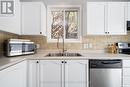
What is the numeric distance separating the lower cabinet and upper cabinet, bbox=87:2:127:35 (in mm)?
826

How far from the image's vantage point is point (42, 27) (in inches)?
120

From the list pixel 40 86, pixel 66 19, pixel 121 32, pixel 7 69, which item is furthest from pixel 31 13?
pixel 121 32

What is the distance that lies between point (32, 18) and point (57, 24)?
0.74 m

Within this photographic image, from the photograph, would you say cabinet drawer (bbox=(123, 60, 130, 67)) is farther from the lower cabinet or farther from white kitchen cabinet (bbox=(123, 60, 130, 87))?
the lower cabinet

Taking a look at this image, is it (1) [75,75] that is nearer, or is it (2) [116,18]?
(1) [75,75]

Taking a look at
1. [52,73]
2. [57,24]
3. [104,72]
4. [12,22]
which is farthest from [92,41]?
[12,22]

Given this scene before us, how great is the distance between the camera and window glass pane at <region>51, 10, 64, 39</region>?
11.7ft

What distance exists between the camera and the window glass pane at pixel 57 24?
3.56 m

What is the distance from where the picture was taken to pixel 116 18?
307 cm

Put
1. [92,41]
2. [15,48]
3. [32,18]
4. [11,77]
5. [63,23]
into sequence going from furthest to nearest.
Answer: [63,23], [92,41], [32,18], [15,48], [11,77]

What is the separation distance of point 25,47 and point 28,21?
1.74 feet

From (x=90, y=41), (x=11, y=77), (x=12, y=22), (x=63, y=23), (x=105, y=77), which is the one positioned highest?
(x=63, y=23)

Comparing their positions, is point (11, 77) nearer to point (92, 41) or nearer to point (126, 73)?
point (126, 73)

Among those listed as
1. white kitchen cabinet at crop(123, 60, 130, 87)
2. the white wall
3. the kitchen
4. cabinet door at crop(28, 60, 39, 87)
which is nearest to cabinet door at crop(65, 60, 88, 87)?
the kitchen
